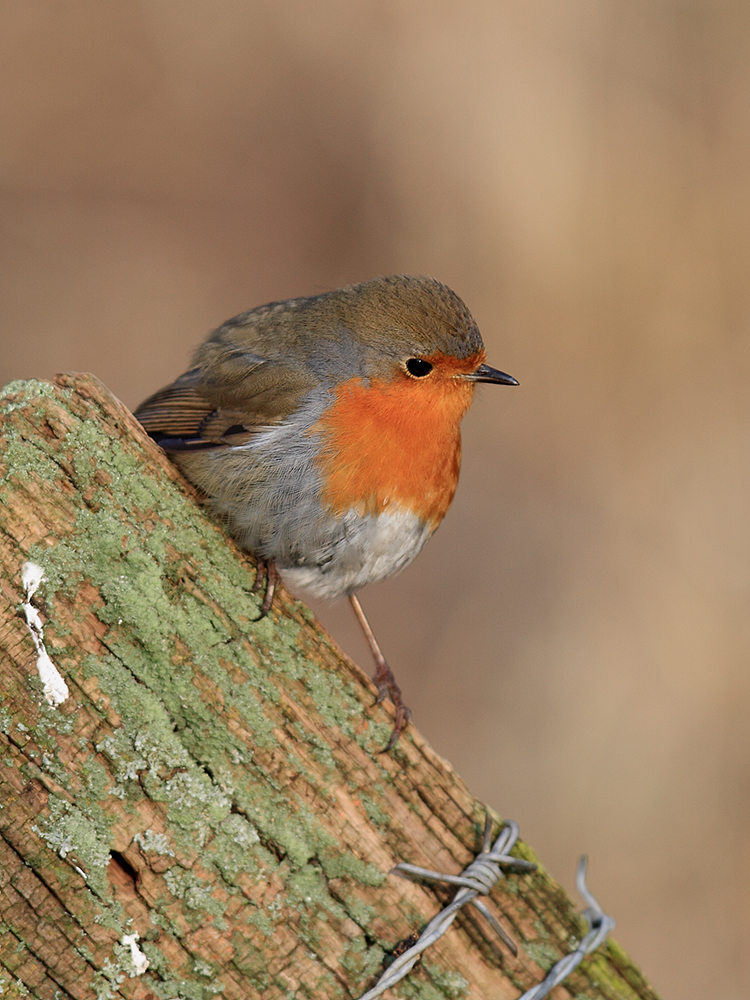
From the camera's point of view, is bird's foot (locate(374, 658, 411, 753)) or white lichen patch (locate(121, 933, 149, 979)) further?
bird's foot (locate(374, 658, 411, 753))

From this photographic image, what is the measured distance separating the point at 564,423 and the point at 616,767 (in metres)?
2.01

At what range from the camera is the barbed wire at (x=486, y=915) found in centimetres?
183

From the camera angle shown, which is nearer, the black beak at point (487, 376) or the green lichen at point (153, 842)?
the green lichen at point (153, 842)

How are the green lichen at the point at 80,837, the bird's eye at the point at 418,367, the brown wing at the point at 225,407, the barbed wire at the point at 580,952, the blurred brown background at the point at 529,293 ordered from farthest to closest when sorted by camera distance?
the blurred brown background at the point at 529,293 < the bird's eye at the point at 418,367 < the brown wing at the point at 225,407 < the barbed wire at the point at 580,952 < the green lichen at the point at 80,837

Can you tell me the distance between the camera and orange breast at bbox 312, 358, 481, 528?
2.53m

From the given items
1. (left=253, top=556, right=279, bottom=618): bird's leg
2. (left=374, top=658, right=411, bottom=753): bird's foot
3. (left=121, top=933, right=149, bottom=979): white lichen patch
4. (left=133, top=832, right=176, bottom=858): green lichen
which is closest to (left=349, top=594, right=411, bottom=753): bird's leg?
(left=374, top=658, right=411, bottom=753): bird's foot

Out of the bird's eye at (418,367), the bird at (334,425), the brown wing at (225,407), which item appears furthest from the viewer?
the bird's eye at (418,367)

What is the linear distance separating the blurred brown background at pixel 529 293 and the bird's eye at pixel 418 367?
2814 mm

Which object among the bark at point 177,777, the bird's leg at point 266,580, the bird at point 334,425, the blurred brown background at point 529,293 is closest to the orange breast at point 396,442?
the bird at point 334,425

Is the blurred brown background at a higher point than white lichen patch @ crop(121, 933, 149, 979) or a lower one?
higher

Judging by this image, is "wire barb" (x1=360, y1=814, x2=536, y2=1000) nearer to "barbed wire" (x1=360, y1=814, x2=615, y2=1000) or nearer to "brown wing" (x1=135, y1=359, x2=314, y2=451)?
"barbed wire" (x1=360, y1=814, x2=615, y2=1000)

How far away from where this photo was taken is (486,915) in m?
1.92

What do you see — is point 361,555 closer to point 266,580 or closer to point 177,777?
point 266,580

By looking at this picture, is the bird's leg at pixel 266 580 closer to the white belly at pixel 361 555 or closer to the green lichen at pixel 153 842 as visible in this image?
the white belly at pixel 361 555
